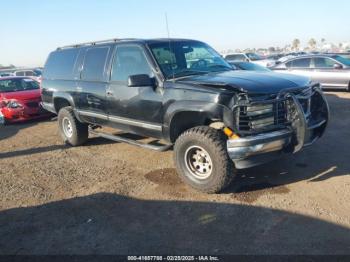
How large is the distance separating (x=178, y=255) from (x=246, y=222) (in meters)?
0.97

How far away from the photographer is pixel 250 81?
4672 mm

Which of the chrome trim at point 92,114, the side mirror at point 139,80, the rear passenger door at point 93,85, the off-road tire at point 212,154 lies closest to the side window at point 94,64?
the rear passenger door at point 93,85

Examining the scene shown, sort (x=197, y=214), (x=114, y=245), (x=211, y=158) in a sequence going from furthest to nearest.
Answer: (x=211, y=158)
(x=197, y=214)
(x=114, y=245)

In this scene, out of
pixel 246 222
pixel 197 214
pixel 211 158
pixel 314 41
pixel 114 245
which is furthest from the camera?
pixel 314 41

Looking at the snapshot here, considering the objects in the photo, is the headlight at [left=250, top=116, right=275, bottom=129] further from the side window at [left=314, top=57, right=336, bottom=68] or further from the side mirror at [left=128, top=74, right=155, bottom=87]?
the side window at [left=314, top=57, right=336, bottom=68]

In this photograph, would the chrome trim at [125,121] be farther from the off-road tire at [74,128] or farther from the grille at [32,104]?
the grille at [32,104]

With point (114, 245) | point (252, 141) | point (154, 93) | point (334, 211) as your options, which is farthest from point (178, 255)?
point (154, 93)

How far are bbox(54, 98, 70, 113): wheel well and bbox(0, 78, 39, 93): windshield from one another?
4.14 metres

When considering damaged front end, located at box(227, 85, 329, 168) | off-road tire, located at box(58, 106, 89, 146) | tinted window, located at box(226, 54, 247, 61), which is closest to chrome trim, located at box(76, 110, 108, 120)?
off-road tire, located at box(58, 106, 89, 146)

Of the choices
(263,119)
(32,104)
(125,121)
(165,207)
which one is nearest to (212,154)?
(263,119)

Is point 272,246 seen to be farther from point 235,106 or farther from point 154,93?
point 154,93

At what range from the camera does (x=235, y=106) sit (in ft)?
14.3

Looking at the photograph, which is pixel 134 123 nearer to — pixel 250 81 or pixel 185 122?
pixel 185 122

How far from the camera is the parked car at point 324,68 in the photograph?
1330 cm
